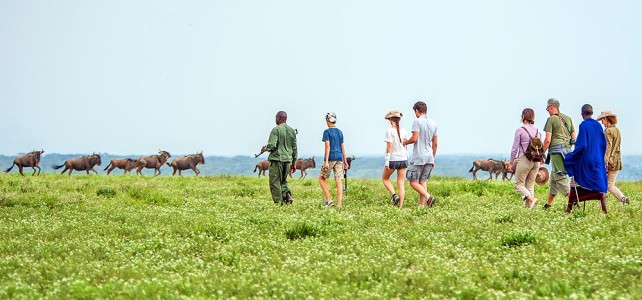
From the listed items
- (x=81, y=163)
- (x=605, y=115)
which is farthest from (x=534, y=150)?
(x=81, y=163)

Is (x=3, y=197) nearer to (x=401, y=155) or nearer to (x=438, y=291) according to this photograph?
(x=401, y=155)

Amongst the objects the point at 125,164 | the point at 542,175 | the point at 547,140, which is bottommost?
the point at 125,164

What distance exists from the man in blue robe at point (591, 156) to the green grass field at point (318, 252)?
2.96ft

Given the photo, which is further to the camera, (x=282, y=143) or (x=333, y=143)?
(x=282, y=143)

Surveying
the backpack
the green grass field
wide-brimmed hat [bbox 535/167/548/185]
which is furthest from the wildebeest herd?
the backpack

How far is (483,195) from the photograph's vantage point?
24828 mm

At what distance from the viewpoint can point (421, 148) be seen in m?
19.0

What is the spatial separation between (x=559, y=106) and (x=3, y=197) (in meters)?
19.1

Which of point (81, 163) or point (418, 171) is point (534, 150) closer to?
point (418, 171)

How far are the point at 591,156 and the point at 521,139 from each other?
7.02 feet

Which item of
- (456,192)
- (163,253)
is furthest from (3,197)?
(456,192)

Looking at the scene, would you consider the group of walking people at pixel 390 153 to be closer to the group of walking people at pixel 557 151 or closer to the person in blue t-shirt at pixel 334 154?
the person in blue t-shirt at pixel 334 154

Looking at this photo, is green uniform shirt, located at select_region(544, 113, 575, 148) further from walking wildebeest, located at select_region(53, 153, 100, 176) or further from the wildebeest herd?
walking wildebeest, located at select_region(53, 153, 100, 176)

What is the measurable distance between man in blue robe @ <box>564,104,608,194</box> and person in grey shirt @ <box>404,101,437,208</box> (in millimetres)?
4202
